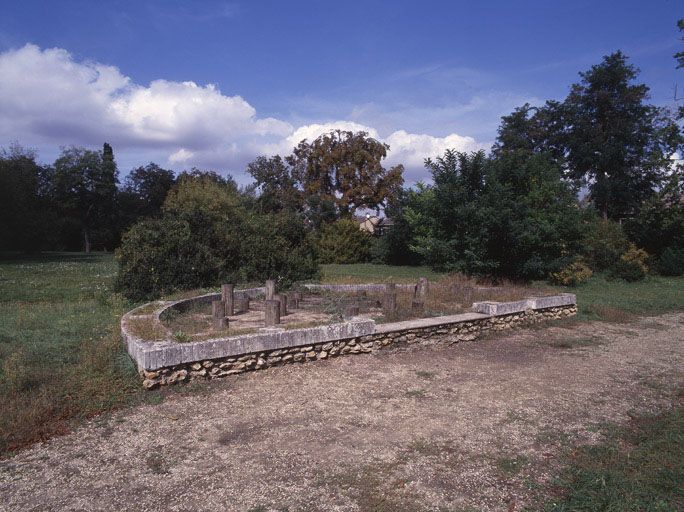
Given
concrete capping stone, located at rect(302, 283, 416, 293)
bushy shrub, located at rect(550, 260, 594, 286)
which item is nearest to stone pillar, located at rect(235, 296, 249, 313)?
concrete capping stone, located at rect(302, 283, 416, 293)

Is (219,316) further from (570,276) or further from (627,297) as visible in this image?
(570,276)

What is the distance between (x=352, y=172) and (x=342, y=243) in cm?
904

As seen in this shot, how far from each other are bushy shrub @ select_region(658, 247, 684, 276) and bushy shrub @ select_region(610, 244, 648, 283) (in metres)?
2.05

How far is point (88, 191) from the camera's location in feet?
142

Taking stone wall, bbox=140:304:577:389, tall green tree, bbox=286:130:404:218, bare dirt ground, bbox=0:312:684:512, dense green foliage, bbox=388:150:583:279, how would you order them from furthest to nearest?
tall green tree, bbox=286:130:404:218, dense green foliage, bbox=388:150:583:279, stone wall, bbox=140:304:577:389, bare dirt ground, bbox=0:312:684:512

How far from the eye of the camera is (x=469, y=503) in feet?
10.7

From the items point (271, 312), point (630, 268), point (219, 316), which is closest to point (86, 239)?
point (219, 316)

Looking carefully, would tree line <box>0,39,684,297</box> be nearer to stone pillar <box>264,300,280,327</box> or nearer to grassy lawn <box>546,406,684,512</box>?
stone pillar <box>264,300,280,327</box>

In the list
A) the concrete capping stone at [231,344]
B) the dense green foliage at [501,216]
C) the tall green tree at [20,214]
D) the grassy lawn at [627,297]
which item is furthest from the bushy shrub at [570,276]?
the tall green tree at [20,214]

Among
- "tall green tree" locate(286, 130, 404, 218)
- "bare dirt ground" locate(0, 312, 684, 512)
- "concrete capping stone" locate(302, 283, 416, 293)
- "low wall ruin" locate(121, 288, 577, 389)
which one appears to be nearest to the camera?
"bare dirt ground" locate(0, 312, 684, 512)

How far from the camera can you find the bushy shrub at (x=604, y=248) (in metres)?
21.0

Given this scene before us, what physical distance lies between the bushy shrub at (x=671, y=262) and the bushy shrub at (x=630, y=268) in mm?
2050

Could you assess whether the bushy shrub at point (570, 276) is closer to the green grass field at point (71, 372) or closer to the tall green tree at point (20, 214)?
the green grass field at point (71, 372)

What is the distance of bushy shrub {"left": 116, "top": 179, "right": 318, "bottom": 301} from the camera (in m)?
11.6
